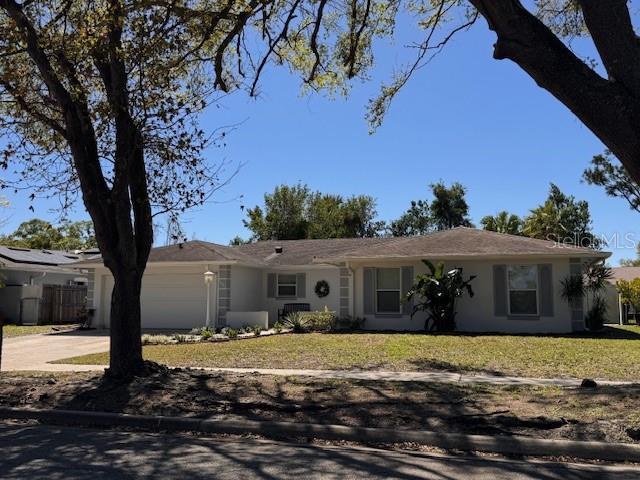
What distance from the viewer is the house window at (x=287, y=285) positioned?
81.9 ft

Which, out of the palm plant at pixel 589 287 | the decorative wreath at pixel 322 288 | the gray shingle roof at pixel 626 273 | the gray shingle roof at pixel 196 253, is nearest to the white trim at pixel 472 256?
the palm plant at pixel 589 287

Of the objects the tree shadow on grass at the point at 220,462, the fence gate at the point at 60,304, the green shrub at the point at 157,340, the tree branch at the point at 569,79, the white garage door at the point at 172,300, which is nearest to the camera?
the tree shadow on grass at the point at 220,462

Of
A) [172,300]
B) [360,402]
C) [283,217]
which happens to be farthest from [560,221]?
[360,402]

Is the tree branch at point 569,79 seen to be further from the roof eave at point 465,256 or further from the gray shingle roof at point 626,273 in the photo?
the gray shingle roof at point 626,273

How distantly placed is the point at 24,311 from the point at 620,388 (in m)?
25.7

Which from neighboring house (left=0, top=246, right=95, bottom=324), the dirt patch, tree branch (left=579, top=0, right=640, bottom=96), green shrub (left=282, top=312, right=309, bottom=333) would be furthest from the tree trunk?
neighboring house (left=0, top=246, right=95, bottom=324)

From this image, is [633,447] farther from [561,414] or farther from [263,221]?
[263,221]

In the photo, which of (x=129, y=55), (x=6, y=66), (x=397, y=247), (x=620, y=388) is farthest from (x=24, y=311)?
(x=620, y=388)

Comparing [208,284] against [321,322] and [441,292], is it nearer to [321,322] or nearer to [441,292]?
[321,322]

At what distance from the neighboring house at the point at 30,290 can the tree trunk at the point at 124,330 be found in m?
17.1

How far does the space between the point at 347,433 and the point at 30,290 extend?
968 inches

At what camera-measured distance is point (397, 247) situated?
22.0 meters

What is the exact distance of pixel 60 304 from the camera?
28672 mm

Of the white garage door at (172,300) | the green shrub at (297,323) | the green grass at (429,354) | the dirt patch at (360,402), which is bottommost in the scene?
the dirt patch at (360,402)
